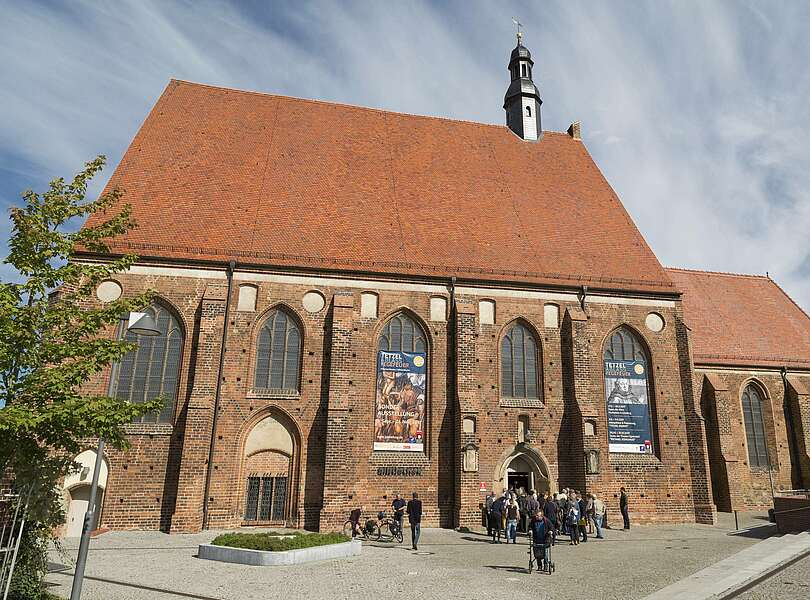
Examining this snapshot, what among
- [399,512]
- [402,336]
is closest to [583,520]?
[399,512]

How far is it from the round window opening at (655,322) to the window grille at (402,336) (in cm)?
813

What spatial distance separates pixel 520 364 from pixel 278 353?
782 centimetres

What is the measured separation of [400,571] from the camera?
1122 centimetres

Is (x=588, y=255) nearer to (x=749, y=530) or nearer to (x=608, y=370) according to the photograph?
(x=608, y=370)

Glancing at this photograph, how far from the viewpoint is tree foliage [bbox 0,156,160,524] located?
7.36 meters

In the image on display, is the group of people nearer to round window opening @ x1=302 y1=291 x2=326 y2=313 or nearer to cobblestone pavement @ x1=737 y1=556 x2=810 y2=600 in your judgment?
cobblestone pavement @ x1=737 y1=556 x2=810 y2=600

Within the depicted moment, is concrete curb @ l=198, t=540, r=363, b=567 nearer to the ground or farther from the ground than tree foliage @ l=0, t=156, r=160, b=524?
nearer to the ground

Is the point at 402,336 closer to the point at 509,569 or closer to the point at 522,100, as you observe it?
the point at 509,569

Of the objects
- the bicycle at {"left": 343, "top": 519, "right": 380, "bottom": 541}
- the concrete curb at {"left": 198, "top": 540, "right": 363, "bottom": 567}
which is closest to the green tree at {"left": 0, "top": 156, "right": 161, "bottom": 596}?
the concrete curb at {"left": 198, "top": 540, "right": 363, "bottom": 567}

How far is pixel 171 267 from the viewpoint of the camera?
17.7m

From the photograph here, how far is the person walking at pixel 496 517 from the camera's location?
15.3 meters

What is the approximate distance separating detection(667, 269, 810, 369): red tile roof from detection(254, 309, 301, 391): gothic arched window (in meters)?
16.1

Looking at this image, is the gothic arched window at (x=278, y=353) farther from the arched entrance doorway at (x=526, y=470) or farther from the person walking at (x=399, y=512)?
the arched entrance doorway at (x=526, y=470)

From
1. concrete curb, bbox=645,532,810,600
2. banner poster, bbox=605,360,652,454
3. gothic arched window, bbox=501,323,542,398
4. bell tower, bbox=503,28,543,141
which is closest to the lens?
concrete curb, bbox=645,532,810,600
